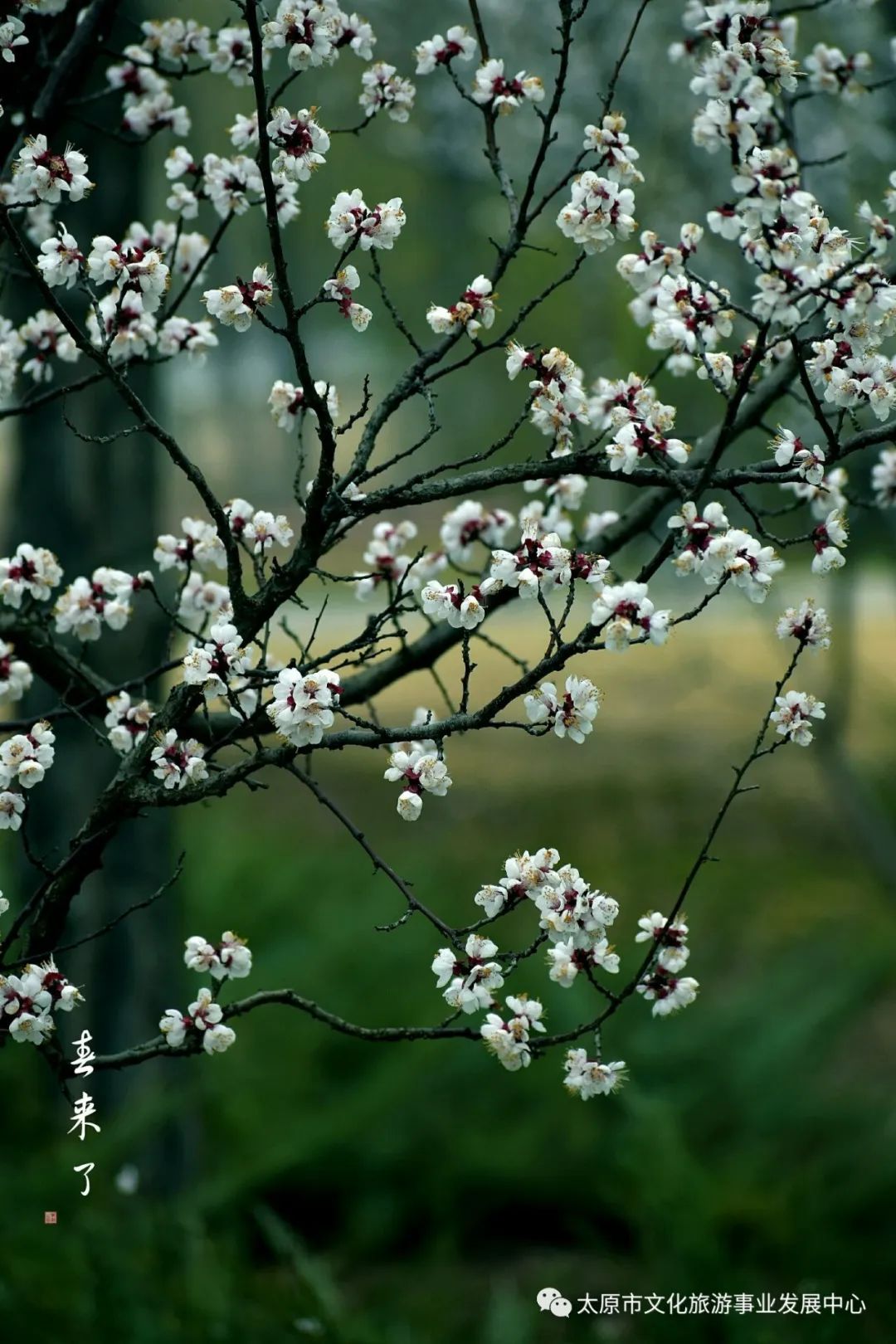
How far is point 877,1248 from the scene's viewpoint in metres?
4.80

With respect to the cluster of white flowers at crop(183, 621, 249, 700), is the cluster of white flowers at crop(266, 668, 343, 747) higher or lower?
lower

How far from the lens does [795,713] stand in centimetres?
222

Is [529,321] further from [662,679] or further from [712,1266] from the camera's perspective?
[712,1266]

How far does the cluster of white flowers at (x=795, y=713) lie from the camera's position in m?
2.18

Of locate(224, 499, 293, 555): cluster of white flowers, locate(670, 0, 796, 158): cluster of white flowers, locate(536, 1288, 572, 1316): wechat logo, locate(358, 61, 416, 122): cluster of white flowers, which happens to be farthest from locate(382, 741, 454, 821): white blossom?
locate(536, 1288, 572, 1316): wechat logo

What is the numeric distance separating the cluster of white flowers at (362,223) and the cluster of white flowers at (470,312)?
13 cm

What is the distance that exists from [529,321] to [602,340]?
22.3 feet

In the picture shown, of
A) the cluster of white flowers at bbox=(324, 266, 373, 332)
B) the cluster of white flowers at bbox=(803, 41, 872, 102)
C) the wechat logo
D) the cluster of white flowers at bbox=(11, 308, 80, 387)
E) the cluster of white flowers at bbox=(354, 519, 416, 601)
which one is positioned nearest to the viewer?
the cluster of white flowers at bbox=(324, 266, 373, 332)

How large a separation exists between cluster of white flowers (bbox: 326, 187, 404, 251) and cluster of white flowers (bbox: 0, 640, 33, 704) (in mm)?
990

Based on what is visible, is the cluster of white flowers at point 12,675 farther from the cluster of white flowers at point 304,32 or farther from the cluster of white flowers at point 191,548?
the cluster of white flowers at point 304,32

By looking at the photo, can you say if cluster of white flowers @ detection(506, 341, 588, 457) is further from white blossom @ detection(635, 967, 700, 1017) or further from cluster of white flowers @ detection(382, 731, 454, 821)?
white blossom @ detection(635, 967, 700, 1017)

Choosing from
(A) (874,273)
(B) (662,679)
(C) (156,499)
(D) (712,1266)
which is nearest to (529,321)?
(B) (662,679)

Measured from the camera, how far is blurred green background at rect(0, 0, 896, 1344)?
13.9 feet

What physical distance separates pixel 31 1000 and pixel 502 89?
1.71m
